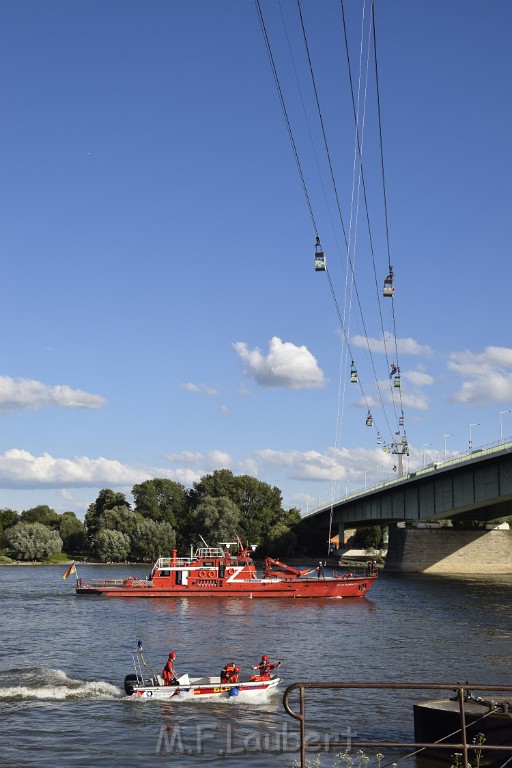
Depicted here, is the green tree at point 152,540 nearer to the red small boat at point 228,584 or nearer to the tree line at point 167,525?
the tree line at point 167,525

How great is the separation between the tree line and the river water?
197 feet

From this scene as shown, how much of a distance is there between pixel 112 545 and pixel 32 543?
14.5 metres

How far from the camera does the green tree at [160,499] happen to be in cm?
16762

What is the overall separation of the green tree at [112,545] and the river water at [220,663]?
189 feet

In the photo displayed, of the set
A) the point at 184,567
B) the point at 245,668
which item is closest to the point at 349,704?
the point at 245,668

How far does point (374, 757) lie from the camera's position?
25.0m

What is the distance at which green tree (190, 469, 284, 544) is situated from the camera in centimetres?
15962

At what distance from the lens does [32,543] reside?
483ft

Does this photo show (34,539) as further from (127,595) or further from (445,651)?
(445,651)

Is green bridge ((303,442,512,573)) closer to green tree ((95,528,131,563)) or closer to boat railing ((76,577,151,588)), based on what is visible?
boat railing ((76,577,151,588))

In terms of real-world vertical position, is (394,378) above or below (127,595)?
above

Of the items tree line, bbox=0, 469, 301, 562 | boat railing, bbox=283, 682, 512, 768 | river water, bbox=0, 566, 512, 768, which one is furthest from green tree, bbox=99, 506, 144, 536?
boat railing, bbox=283, 682, 512, 768

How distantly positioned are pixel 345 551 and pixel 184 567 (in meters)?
86.5

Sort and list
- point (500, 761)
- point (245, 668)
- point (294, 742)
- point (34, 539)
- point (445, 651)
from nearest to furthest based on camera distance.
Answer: point (500, 761) < point (294, 742) < point (245, 668) < point (445, 651) < point (34, 539)
